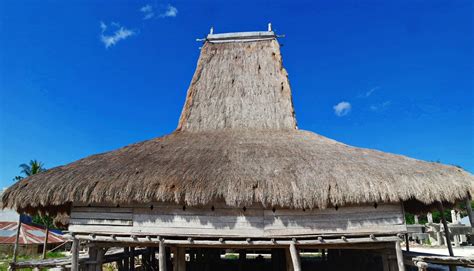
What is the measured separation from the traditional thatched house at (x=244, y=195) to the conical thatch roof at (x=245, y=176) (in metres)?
0.02

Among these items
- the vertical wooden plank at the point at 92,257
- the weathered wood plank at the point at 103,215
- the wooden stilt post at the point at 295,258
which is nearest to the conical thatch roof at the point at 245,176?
the weathered wood plank at the point at 103,215

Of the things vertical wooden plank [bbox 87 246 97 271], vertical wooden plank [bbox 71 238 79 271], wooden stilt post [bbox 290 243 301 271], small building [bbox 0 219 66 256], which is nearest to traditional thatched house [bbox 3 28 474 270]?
wooden stilt post [bbox 290 243 301 271]

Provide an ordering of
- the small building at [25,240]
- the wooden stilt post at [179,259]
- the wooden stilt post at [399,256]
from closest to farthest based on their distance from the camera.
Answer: the wooden stilt post at [399,256]
the wooden stilt post at [179,259]
the small building at [25,240]

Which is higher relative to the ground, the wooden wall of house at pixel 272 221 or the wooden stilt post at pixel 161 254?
the wooden wall of house at pixel 272 221

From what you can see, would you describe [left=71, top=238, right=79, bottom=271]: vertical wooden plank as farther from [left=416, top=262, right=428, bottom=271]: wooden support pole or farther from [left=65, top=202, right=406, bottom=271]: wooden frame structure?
[left=416, top=262, right=428, bottom=271]: wooden support pole

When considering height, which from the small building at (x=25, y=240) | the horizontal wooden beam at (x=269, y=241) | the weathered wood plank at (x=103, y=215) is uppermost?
the weathered wood plank at (x=103, y=215)

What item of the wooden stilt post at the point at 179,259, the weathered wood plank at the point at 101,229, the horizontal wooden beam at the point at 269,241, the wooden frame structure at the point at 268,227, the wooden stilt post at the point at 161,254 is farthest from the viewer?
the wooden stilt post at the point at 179,259

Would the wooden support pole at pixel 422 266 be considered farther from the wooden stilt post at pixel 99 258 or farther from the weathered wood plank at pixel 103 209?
the wooden stilt post at pixel 99 258

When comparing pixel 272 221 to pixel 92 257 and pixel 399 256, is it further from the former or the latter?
pixel 92 257

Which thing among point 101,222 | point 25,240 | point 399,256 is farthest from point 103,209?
point 25,240

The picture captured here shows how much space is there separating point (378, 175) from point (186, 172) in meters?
4.42

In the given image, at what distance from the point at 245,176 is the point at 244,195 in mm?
480

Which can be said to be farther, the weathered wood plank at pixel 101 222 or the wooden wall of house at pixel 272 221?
the weathered wood plank at pixel 101 222

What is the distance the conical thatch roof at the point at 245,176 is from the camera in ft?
22.4
